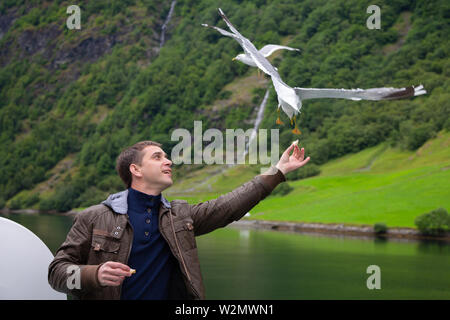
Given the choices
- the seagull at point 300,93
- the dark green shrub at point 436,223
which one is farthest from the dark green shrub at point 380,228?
the seagull at point 300,93

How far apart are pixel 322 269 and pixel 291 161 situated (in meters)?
37.5

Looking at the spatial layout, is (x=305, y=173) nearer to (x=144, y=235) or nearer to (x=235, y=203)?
(x=235, y=203)

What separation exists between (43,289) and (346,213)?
257 ft

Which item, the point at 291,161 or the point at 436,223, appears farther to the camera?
the point at 436,223

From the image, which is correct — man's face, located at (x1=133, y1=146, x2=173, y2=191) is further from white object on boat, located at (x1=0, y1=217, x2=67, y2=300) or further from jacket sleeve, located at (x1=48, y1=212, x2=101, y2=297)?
white object on boat, located at (x1=0, y1=217, x2=67, y2=300)

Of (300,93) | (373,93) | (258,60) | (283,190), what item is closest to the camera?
(373,93)

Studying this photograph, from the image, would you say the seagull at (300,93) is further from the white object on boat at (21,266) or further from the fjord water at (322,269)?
the fjord water at (322,269)

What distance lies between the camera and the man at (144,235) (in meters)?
4.44

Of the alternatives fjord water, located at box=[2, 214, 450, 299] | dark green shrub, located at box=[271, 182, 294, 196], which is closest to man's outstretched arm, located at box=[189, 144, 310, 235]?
fjord water, located at box=[2, 214, 450, 299]

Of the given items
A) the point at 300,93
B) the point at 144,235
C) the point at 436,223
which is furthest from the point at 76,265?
the point at 436,223

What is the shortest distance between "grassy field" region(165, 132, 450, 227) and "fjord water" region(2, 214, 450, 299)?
16.9m

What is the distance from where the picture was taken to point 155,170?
16.1 feet

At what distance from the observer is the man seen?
444 cm

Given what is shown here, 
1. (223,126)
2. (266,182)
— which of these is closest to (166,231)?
(266,182)
